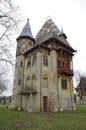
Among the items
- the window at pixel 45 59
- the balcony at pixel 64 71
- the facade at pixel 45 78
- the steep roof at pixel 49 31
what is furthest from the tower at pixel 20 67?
the balcony at pixel 64 71

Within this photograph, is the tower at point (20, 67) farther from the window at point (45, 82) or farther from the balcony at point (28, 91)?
the window at point (45, 82)

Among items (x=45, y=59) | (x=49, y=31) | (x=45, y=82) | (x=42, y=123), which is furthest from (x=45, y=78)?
(x=42, y=123)

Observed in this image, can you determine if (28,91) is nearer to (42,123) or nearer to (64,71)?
(64,71)

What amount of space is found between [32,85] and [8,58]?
14144 mm

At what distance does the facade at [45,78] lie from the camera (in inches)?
976

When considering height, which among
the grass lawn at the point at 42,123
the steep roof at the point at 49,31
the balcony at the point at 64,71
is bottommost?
the grass lawn at the point at 42,123

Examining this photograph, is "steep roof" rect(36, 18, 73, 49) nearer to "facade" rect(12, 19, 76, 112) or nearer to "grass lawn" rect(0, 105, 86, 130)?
"facade" rect(12, 19, 76, 112)

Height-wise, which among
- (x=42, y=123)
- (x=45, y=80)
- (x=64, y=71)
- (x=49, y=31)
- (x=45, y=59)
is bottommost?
(x=42, y=123)

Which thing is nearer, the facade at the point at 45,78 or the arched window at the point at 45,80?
the facade at the point at 45,78

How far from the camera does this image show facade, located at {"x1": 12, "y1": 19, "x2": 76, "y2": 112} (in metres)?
24.8

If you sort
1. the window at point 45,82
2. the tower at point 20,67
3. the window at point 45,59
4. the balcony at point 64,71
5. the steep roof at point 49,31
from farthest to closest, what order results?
the steep roof at point 49,31 < the tower at point 20,67 < the window at point 45,59 < the balcony at point 64,71 < the window at point 45,82

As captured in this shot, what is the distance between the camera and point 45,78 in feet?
84.9

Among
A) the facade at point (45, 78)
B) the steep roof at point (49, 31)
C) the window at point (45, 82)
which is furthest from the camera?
the steep roof at point (49, 31)

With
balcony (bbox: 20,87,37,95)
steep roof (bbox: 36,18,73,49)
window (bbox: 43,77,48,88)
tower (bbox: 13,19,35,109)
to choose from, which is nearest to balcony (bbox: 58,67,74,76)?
window (bbox: 43,77,48,88)
